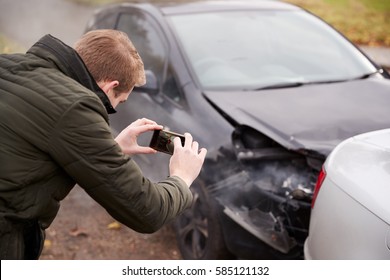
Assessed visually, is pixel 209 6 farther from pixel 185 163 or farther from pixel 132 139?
pixel 185 163

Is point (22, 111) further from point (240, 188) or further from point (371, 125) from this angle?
point (371, 125)

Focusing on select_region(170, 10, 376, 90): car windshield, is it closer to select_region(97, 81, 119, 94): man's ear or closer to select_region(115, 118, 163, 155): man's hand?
select_region(115, 118, 163, 155): man's hand

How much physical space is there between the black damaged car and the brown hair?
4.58 feet

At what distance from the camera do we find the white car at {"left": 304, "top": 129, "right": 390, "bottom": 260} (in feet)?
6.77

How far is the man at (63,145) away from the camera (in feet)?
5.45

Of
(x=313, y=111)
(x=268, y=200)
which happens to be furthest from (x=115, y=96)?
(x=313, y=111)

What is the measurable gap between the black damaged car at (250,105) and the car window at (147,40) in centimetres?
1

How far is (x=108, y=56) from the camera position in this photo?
74.1 inches

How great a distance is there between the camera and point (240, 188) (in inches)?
126

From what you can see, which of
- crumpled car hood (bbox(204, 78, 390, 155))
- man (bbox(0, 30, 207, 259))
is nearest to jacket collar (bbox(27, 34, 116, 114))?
man (bbox(0, 30, 207, 259))

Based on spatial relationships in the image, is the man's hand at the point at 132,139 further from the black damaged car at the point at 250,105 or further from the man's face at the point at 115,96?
the black damaged car at the point at 250,105

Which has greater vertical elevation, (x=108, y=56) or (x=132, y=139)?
(x=108, y=56)

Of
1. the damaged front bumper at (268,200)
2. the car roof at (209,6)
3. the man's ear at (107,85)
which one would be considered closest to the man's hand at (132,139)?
the man's ear at (107,85)

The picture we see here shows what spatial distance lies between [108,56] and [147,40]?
2500 mm
